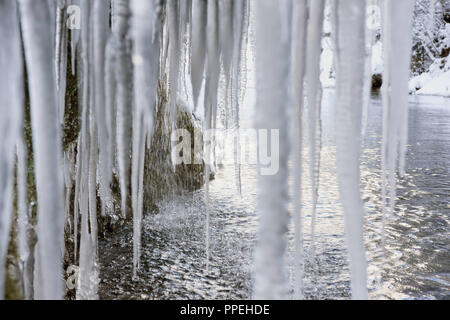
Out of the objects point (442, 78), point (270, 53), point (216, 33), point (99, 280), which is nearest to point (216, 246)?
point (99, 280)

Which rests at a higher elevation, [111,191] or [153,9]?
[153,9]

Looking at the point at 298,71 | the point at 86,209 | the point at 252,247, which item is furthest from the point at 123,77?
the point at 252,247

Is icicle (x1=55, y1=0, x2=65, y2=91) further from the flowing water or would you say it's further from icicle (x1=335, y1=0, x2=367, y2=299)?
the flowing water

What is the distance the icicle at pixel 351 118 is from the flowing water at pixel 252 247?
135cm

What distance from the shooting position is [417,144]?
25.1ft

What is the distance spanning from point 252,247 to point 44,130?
239 centimetres

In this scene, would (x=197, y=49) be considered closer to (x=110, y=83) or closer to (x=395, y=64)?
(x=110, y=83)

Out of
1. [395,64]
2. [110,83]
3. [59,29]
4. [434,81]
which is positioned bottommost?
[110,83]

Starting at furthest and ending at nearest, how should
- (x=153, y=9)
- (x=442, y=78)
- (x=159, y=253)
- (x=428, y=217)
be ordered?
1. (x=442, y=78)
2. (x=428, y=217)
3. (x=159, y=253)
4. (x=153, y=9)

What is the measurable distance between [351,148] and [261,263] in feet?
1.66

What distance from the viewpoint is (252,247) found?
3127 mm

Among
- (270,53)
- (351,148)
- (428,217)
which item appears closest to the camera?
(270,53)
